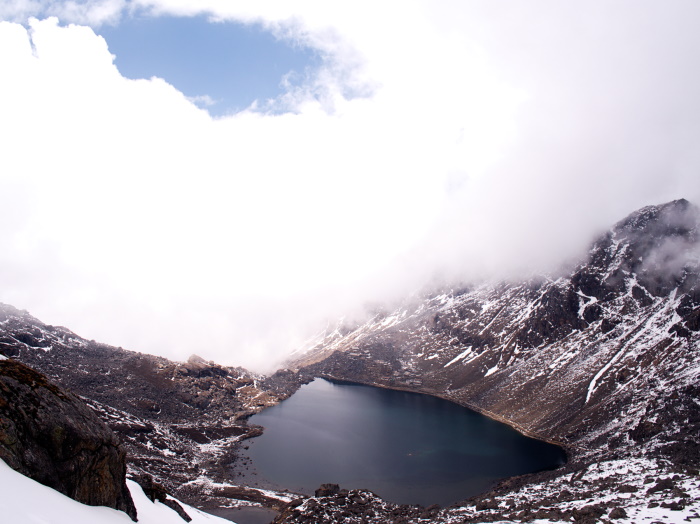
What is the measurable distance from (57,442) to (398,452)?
120 m

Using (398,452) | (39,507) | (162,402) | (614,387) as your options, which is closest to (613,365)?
(614,387)

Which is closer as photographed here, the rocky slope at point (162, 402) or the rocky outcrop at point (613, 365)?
the rocky slope at point (162, 402)

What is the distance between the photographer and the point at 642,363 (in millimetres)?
138000

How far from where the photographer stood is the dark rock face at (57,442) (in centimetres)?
1698

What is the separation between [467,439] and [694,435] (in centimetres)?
6377

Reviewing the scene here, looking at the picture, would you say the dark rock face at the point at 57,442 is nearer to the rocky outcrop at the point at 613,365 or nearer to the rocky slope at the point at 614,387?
the rocky slope at the point at 614,387

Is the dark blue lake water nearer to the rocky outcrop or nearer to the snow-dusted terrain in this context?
the rocky outcrop

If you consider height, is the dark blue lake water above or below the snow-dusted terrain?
below

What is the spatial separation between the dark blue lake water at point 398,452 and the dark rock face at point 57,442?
3084 inches

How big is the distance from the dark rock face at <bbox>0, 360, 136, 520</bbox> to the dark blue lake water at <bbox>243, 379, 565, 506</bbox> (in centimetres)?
7833

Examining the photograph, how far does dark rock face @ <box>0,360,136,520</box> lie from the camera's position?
17.0 metres

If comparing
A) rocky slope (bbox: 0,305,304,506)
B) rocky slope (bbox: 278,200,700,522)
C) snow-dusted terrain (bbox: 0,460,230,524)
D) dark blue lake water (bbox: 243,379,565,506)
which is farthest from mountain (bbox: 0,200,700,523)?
snow-dusted terrain (bbox: 0,460,230,524)

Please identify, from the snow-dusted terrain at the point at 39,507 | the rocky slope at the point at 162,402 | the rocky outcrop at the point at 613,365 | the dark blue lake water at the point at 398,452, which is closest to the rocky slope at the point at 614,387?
the rocky outcrop at the point at 613,365

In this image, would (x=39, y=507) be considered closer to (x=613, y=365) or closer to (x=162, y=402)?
(x=162, y=402)
